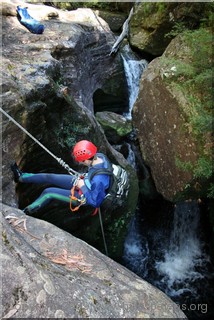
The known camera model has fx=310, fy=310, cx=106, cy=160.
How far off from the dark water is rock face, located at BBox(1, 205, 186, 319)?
6179 mm

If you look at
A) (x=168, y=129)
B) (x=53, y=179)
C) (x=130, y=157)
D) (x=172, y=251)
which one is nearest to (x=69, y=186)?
(x=53, y=179)

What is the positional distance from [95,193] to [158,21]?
808 cm

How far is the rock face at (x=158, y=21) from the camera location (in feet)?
29.6

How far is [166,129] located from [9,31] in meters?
4.38

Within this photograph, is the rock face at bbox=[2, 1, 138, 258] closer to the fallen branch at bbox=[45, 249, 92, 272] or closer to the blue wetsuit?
the blue wetsuit

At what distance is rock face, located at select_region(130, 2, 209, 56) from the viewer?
9023mm

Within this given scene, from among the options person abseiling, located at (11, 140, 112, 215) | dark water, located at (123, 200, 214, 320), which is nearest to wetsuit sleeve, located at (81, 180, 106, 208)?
person abseiling, located at (11, 140, 112, 215)

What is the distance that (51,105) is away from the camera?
5.68 meters

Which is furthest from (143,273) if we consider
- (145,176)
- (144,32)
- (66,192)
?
(144,32)

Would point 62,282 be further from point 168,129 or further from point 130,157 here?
point 130,157

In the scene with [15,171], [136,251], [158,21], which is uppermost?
[158,21]

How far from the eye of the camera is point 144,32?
11.3 meters

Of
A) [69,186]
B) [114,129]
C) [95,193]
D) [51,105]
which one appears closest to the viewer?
[95,193]

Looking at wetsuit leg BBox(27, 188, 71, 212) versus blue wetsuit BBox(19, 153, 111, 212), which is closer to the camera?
blue wetsuit BBox(19, 153, 111, 212)
